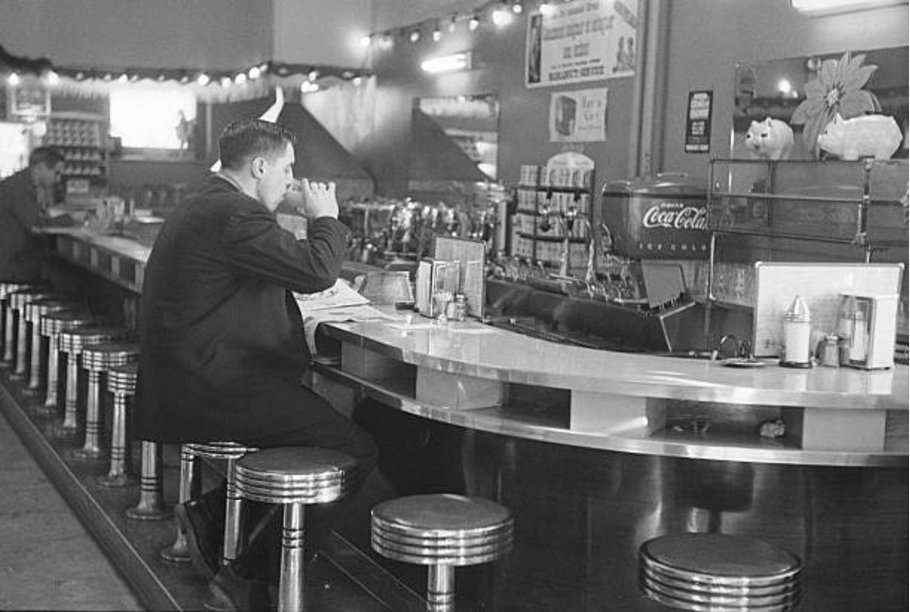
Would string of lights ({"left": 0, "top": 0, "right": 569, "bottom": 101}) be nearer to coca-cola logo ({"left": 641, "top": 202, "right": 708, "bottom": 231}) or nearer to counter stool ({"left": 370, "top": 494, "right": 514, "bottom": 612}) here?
coca-cola logo ({"left": 641, "top": 202, "right": 708, "bottom": 231})

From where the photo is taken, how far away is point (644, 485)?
3650mm

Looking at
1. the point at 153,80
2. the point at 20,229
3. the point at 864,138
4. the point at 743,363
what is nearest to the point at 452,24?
the point at 20,229

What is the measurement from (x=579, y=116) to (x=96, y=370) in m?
3.21

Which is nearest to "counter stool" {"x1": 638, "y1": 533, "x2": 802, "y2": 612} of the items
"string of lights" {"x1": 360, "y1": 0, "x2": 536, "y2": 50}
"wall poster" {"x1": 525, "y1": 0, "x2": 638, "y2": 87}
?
"wall poster" {"x1": 525, "y1": 0, "x2": 638, "y2": 87}

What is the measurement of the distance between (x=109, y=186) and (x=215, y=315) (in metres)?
8.73

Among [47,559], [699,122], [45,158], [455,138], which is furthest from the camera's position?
[45,158]

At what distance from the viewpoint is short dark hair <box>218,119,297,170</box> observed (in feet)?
14.8

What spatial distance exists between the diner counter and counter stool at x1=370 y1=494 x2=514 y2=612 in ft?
1.00

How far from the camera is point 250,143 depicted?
4.51 metres

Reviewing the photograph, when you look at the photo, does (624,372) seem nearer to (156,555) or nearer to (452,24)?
(156,555)

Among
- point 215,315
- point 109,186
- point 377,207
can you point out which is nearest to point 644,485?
point 215,315

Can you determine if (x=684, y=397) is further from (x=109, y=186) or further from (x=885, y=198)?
(x=109, y=186)

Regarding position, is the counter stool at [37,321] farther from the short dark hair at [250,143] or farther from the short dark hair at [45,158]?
the short dark hair at [250,143]

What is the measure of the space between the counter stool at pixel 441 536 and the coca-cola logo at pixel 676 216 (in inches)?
89.2
